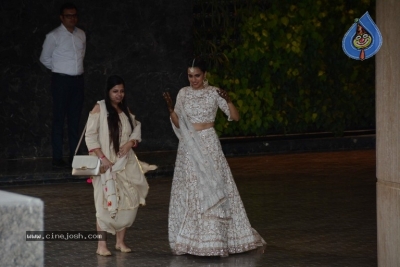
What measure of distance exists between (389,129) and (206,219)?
238cm

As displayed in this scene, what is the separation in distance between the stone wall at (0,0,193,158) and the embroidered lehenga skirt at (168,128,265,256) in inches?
230

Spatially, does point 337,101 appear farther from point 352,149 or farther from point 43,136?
point 43,136

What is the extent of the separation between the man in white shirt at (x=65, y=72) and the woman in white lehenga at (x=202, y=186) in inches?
181

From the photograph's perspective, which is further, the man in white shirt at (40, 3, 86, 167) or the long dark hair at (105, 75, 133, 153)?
the man in white shirt at (40, 3, 86, 167)

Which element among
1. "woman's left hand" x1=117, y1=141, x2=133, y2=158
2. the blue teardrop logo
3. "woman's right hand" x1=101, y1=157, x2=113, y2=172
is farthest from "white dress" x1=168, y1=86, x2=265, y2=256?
the blue teardrop logo

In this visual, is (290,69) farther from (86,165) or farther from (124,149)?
(86,165)

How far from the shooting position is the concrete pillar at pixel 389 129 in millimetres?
7566

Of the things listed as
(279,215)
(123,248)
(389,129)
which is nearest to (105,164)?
(123,248)

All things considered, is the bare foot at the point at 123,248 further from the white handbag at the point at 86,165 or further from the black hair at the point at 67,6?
the black hair at the point at 67,6

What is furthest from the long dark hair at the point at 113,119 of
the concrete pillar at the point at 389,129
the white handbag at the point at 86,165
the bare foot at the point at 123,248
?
the concrete pillar at the point at 389,129

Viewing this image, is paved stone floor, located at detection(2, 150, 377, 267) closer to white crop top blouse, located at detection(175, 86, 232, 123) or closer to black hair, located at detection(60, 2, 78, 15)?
white crop top blouse, located at detection(175, 86, 232, 123)

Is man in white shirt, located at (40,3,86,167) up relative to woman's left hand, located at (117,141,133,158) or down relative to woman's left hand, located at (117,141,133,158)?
up

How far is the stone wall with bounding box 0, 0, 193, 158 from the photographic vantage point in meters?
15.1

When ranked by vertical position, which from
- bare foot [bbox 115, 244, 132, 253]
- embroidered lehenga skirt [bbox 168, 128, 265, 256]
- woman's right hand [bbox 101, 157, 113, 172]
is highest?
woman's right hand [bbox 101, 157, 113, 172]
